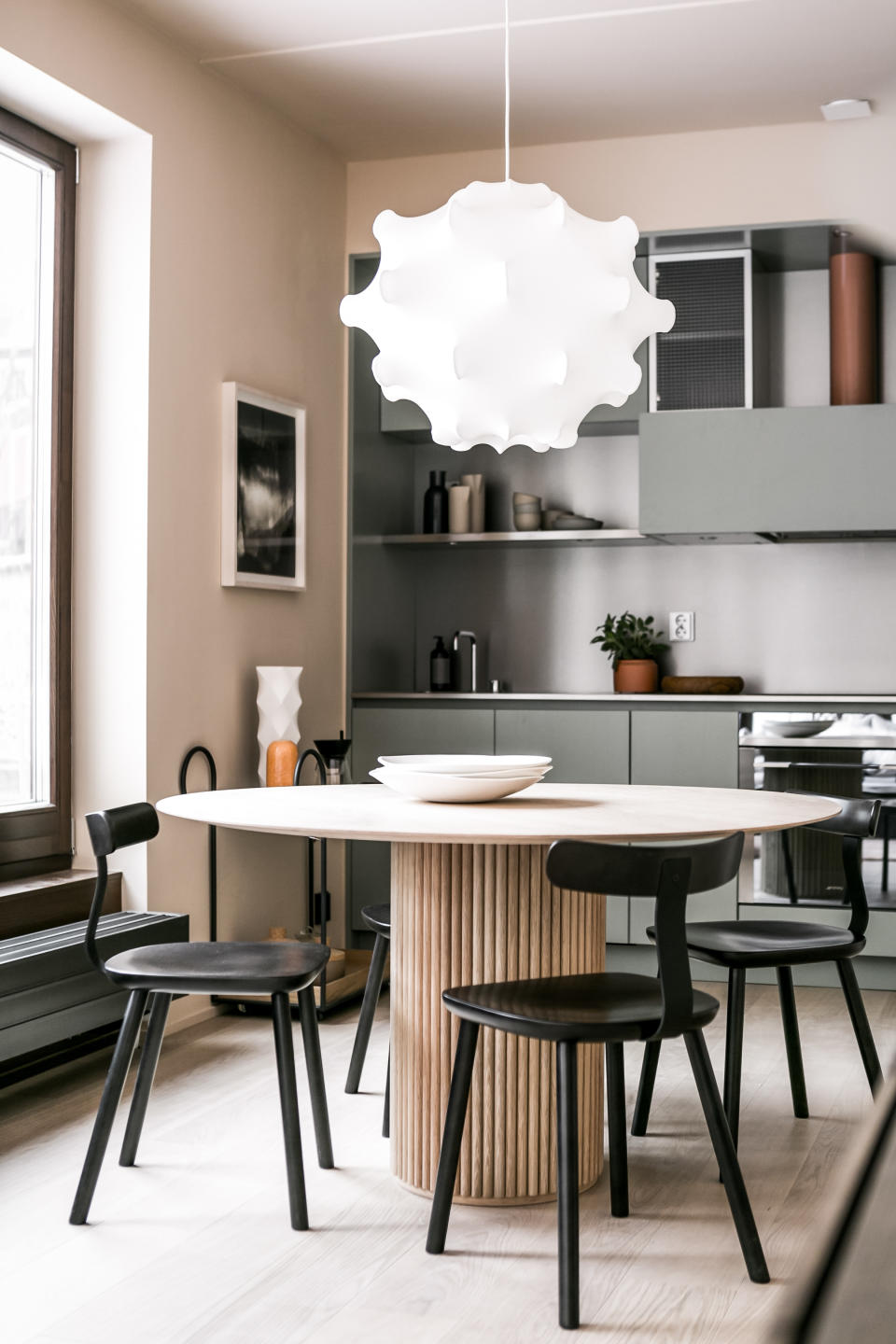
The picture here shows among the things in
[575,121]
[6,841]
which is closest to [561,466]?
[575,121]

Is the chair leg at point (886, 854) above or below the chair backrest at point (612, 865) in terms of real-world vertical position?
below

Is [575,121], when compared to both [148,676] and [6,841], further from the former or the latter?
[6,841]

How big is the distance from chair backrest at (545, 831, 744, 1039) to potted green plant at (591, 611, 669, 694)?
2816 millimetres

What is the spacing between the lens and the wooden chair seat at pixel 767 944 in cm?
265

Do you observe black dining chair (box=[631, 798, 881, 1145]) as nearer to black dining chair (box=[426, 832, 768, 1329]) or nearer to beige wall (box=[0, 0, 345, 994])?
black dining chair (box=[426, 832, 768, 1329])

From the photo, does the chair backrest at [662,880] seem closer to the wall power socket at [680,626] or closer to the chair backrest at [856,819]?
the chair backrest at [856,819]

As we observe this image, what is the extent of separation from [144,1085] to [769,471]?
9.75 ft

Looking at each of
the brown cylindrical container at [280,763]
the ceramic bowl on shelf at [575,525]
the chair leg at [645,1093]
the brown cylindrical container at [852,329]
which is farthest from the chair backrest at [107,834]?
the brown cylindrical container at [852,329]

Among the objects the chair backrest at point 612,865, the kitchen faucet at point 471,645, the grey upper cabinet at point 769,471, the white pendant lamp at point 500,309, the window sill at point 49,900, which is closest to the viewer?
the chair backrest at point 612,865

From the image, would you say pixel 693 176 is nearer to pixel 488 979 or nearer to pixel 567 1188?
pixel 488 979

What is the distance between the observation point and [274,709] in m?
4.20

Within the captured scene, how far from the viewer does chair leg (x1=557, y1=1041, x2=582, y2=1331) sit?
6.54ft

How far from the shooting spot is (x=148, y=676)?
3.73 m

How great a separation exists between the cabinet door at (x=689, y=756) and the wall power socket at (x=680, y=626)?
0.61m
